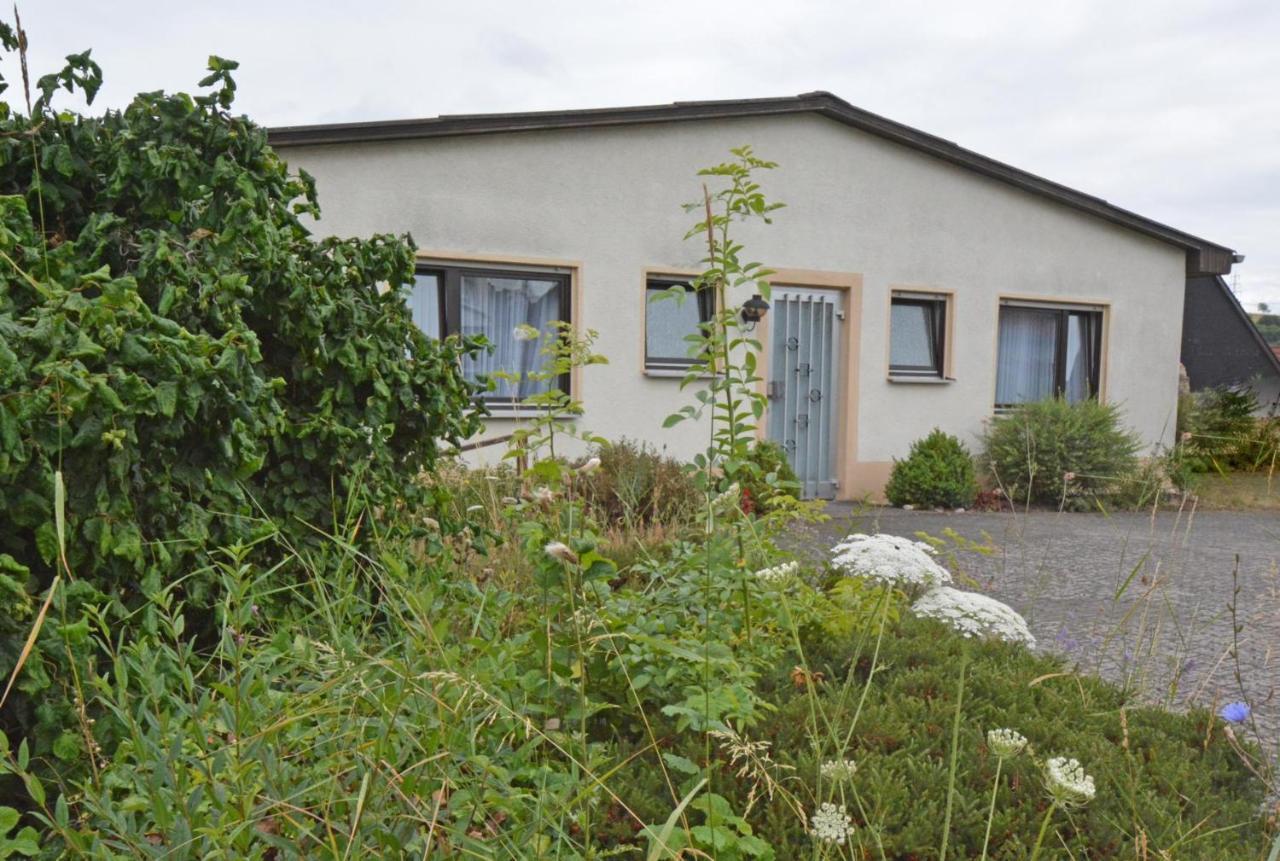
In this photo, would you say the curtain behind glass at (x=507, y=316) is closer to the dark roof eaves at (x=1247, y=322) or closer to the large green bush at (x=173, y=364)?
the large green bush at (x=173, y=364)

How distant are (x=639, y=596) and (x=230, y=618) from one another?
1275 mm

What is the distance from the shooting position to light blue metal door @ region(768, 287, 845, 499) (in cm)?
1159

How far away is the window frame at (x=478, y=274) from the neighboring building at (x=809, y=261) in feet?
0.07

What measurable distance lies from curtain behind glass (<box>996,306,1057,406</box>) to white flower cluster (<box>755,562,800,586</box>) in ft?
36.2

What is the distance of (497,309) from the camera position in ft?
33.4

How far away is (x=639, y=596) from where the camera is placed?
2.78m

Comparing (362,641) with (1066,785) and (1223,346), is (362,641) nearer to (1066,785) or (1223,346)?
(1066,785)

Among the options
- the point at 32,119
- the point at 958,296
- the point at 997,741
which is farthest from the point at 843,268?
the point at 997,741

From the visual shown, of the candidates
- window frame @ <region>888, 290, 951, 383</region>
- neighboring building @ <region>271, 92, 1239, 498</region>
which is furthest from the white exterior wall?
window frame @ <region>888, 290, 951, 383</region>

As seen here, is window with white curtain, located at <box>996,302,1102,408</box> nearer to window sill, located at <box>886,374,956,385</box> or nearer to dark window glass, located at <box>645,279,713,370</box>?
window sill, located at <box>886,374,956,385</box>

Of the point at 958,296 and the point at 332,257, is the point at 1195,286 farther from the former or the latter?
the point at 332,257

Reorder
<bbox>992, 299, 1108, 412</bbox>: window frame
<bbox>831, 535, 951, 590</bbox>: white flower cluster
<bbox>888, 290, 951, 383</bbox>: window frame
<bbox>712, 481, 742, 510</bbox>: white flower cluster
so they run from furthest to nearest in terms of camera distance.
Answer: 1. <bbox>992, 299, 1108, 412</bbox>: window frame
2. <bbox>888, 290, 951, 383</bbox>: window frame
3. <bbox>831, 535, 951, 590</bbox>: white flower cluster
4. <bbox>712, 481, 742, 510</bbox>: white flower cluster

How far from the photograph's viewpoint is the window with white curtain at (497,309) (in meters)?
9.76

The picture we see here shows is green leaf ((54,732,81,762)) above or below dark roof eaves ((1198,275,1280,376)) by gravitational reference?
below
